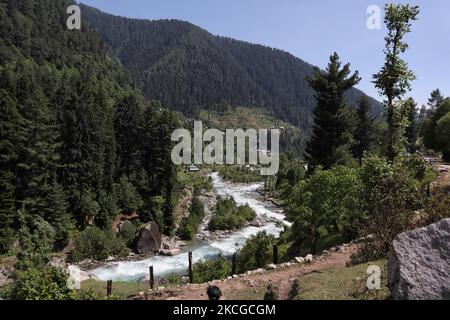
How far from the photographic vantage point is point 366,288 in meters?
14.8

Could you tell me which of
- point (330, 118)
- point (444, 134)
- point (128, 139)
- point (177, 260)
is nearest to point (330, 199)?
point (330, 118)

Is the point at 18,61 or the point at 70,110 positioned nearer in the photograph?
the point at 70,110

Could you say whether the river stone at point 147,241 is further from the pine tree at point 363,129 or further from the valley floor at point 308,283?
the valley floor at point 308,283

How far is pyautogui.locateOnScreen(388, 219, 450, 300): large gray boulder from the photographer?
11.2m

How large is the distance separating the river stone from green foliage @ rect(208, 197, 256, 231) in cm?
1200

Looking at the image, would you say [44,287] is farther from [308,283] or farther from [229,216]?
[229,216]

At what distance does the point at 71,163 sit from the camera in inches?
2042

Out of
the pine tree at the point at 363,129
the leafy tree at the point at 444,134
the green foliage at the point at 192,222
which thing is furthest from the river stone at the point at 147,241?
the leafy tree at the point at 444,134

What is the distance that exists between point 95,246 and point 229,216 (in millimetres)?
22021

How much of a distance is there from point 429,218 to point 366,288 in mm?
5401

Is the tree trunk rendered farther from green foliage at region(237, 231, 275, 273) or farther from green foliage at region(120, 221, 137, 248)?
green foliage at region(120, 221, 137, 248)

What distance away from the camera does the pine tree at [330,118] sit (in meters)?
39.3

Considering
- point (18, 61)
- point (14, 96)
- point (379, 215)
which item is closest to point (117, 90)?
point (18, 61)

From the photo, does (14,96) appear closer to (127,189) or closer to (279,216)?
(127,189)
